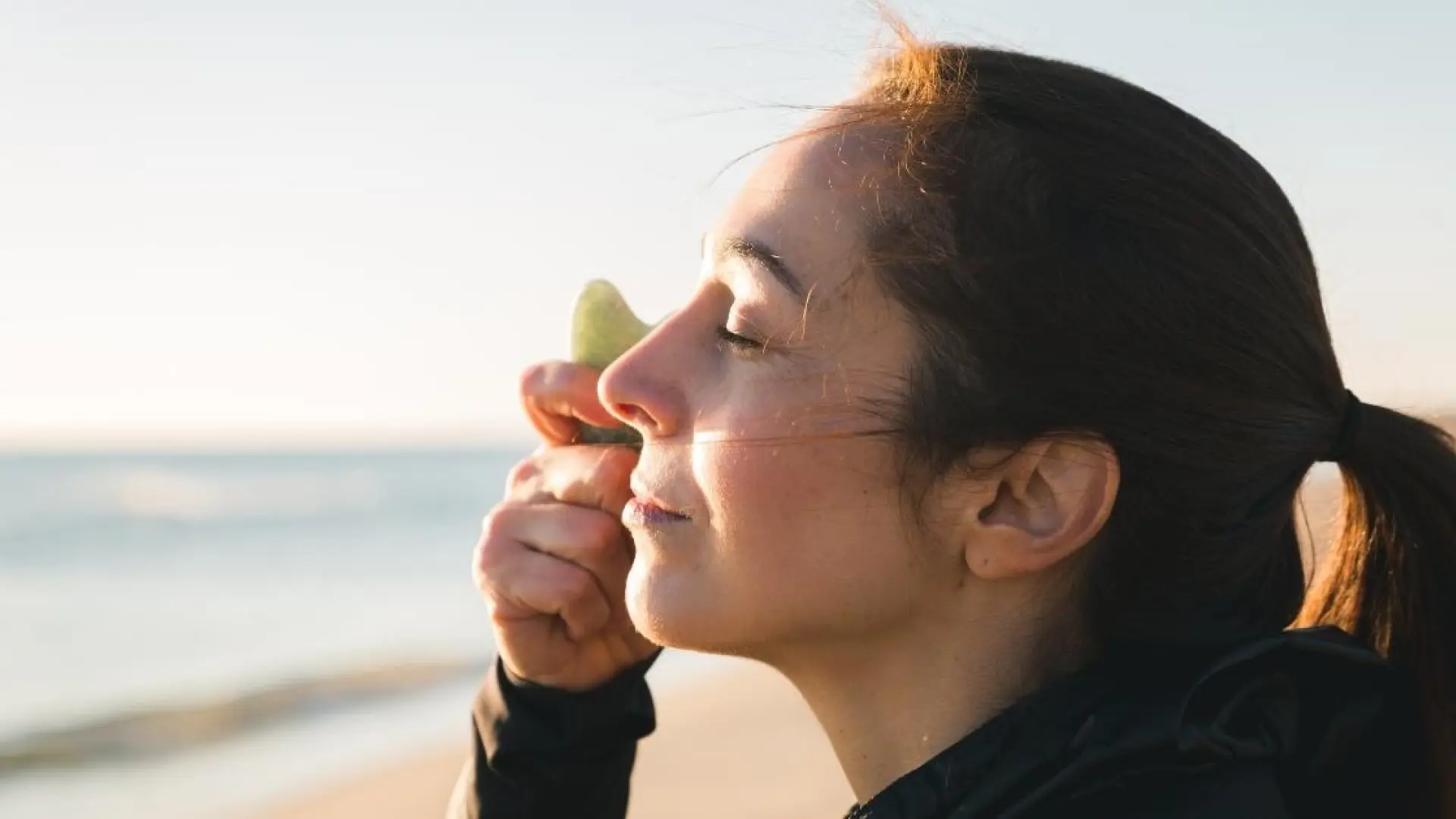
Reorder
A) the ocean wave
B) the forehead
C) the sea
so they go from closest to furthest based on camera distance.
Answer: the forehead
the sea
the ocean wave

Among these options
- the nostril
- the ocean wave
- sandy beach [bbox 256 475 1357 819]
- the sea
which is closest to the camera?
the nostril

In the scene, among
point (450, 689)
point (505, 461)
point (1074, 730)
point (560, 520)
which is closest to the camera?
point (1074, 730)

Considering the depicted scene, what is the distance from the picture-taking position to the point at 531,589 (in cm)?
257

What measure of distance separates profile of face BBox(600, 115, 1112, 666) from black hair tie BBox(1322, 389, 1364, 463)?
460 millimetres

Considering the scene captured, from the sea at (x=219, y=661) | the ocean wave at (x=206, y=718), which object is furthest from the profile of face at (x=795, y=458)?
the ocean wave at (x=206, y=718)

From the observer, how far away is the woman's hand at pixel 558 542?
8.21 ft

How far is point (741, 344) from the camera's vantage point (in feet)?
6.68

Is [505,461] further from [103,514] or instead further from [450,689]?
[450,689]

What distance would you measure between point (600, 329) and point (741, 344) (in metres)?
0.60

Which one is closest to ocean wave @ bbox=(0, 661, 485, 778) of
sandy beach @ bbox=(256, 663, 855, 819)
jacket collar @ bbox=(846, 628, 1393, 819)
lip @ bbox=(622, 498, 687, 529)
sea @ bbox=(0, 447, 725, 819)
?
sea @ bbox=(0, 447, 725, 819)

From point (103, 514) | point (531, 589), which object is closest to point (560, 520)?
point (531, 589)

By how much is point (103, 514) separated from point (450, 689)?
17860mm

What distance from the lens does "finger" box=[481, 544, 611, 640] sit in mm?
2568

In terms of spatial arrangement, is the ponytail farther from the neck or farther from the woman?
the neck
